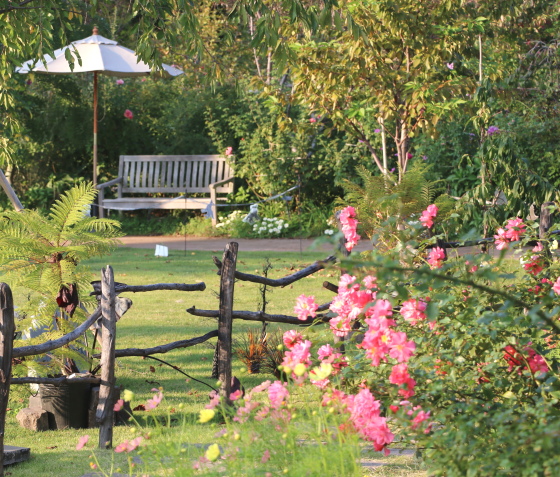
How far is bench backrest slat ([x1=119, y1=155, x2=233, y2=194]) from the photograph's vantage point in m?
14.5

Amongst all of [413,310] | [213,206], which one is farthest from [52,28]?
[213,206]

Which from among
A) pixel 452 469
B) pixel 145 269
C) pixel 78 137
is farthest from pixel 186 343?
pixel 78 137

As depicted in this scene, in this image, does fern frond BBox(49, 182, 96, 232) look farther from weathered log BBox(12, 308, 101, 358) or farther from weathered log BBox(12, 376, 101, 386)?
weathered log BBox(12, 376, 101, 386)

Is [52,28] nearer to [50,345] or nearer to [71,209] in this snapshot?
[71,209]

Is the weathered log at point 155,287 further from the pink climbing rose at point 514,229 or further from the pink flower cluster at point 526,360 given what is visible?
the pink flower cluster at point 526,360

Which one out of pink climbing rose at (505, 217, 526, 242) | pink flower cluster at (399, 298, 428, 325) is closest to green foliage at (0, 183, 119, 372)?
pink flower cluster at (399, 298, 428, 325)

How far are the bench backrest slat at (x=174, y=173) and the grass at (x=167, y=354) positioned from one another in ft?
8.91

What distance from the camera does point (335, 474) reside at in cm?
254

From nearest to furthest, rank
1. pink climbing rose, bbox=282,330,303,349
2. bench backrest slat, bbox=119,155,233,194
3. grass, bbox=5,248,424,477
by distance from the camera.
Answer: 1. pink climbing rose, bbox=282,330,303,349
2. grass, bbox=5,248,424,477
3. bench backrest slat, bbox=119,155,233,194

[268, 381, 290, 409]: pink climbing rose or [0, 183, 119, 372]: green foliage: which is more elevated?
[0, 183, 119, 372]: green foliage

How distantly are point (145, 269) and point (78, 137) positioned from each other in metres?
5.78

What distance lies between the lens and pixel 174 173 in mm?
14555

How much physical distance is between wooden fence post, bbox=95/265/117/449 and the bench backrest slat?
10.3m

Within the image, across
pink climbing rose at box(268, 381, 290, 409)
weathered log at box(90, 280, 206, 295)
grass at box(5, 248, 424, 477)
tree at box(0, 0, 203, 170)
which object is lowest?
grass at box(5, 248, 424, 477)
